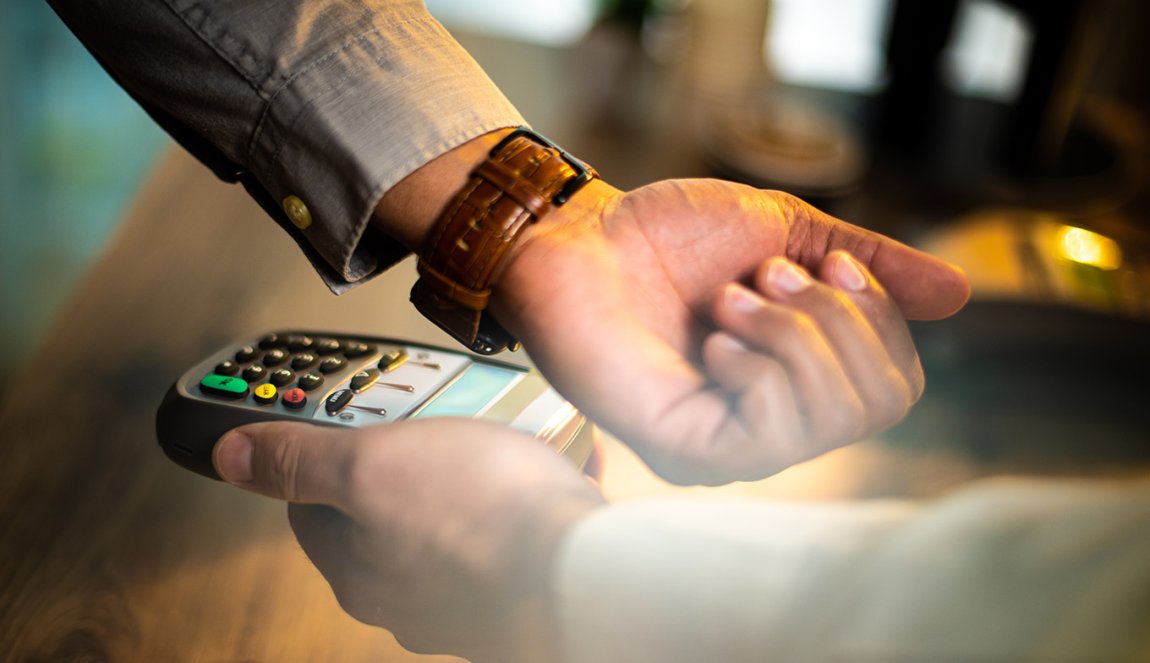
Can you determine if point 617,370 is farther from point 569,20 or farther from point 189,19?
point 569,20

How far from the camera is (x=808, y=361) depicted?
284 mm

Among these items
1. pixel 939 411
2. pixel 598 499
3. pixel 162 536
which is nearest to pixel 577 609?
pixel 598 499

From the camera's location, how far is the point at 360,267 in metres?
0.38

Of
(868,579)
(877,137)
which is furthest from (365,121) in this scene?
(877,137)

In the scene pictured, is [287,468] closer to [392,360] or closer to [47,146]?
[392,360]

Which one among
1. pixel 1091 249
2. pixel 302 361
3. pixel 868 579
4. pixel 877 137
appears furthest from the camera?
Result: pixel 877 137

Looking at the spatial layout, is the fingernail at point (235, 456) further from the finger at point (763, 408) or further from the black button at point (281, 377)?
the finger at point (763, 408)

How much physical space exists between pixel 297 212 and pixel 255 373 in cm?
8

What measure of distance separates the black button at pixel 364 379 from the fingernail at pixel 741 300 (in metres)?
0.12

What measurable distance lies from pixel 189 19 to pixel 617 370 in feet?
0.71

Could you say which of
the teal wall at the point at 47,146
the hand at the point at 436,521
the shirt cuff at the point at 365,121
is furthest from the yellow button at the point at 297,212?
the teal wall at the point at 47,146

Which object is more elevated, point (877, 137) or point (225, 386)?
point (225, 386)

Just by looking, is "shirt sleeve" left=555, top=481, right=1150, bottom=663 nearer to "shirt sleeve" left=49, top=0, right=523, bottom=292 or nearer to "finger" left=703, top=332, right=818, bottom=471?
"finger" left=703, top=332, right=818, bottom=471

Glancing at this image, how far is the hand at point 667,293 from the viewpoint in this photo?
289 millimetres
